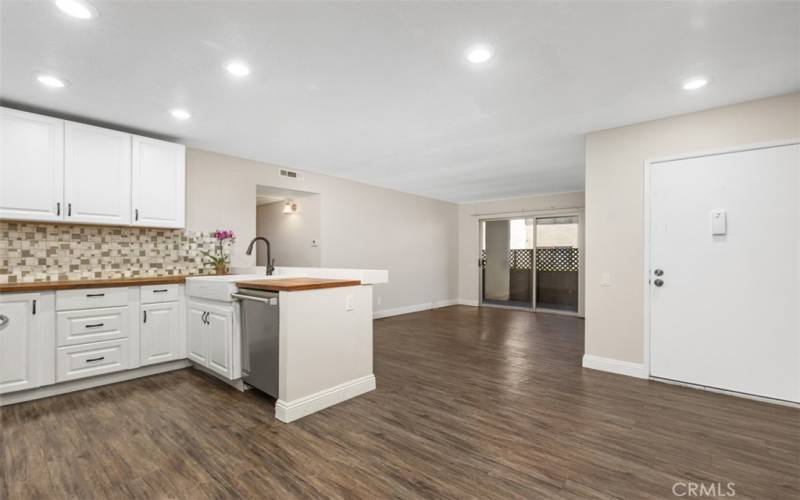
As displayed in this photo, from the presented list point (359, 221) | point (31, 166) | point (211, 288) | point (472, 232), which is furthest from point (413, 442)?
point (472, 232)

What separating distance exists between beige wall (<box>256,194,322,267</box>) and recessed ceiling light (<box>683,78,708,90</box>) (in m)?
4.68

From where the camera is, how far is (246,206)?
184 inches

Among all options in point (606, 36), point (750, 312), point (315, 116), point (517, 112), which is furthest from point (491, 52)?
point (750, 312)

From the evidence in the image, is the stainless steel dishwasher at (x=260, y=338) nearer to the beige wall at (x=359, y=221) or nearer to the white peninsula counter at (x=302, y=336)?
the white peninsula counter at (x=302, y=336)

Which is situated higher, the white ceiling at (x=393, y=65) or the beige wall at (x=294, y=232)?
the white ceiling at (x=393, y=65)

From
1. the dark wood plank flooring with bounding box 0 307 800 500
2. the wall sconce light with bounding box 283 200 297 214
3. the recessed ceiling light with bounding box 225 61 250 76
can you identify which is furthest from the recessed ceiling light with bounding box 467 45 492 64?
the wall sconce light with bounding box 283 200 297 214

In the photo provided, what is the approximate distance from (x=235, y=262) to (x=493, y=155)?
3644 millimetres

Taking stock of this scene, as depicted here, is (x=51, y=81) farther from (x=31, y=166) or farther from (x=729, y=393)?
(x=729, y=393)

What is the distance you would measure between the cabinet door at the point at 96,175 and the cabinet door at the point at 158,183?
8 cm

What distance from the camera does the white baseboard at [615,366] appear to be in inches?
134

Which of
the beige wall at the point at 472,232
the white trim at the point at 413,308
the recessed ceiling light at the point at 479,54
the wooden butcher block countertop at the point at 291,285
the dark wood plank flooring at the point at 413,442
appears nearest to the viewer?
the dark wood plank flooring at the point at 413,442

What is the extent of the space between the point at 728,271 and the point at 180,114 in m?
5.10

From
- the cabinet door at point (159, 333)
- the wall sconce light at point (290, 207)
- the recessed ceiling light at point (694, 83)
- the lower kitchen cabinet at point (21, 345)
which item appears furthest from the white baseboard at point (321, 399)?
the wall sconce light at point (290, 207)

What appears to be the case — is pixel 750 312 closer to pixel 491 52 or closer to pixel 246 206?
pixel 491 52
